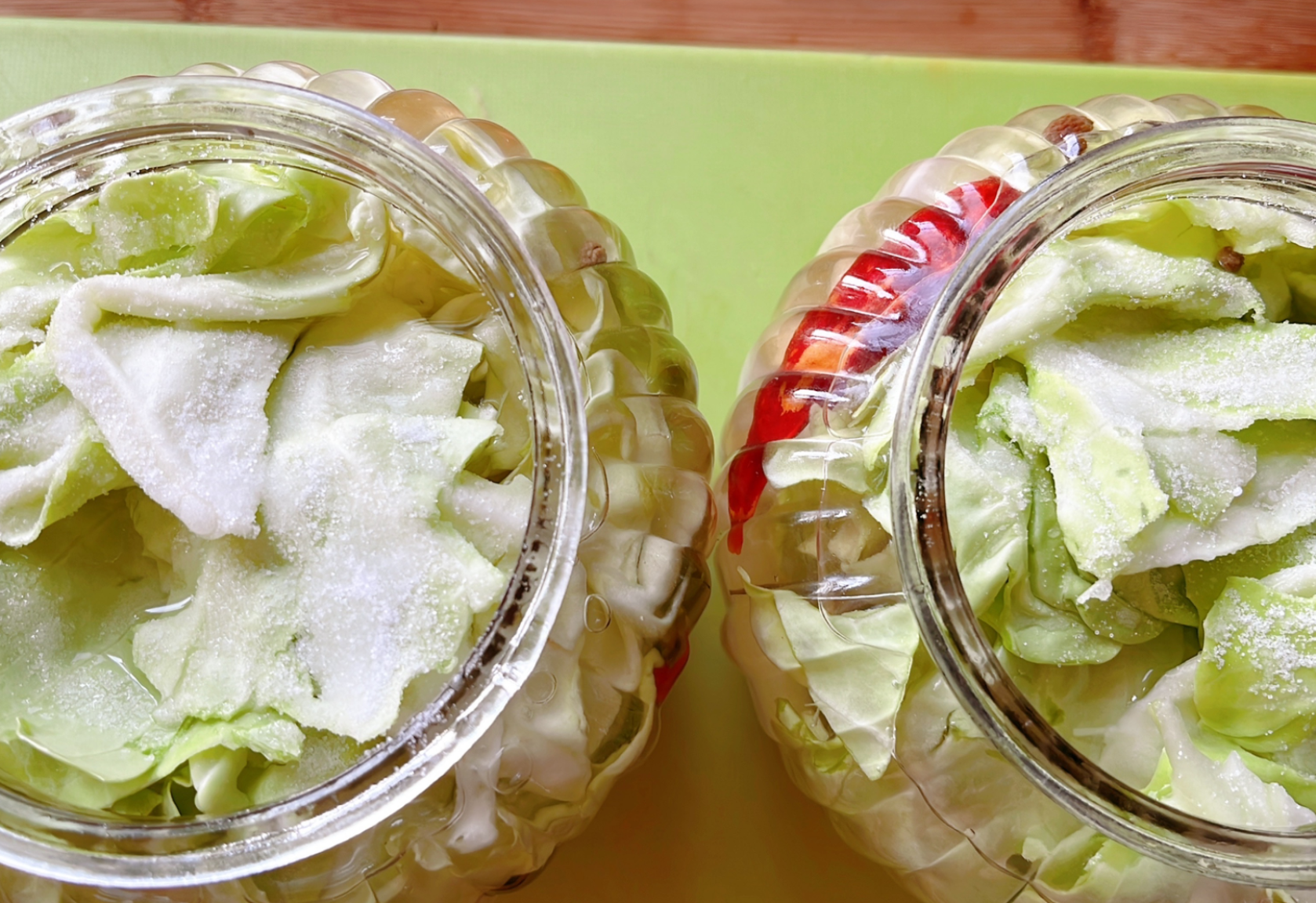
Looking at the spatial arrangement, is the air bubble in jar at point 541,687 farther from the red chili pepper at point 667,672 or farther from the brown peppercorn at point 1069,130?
the brown peppercorn at point 1069,130

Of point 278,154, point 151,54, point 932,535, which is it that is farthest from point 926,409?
point 151,54

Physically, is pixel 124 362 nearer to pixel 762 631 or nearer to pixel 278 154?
pixel 278 154

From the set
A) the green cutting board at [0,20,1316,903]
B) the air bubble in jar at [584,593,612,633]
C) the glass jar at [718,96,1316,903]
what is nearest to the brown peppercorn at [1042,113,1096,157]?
the glass jar at [718,96,1316,903]

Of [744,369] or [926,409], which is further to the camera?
[744,369]

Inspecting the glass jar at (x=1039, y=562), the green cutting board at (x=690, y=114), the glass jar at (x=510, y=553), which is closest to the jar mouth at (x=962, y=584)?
the glass jar at (x=1039, y=562)

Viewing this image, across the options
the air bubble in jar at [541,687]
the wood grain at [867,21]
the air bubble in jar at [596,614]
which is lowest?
the air bubble in jar at [541,687]

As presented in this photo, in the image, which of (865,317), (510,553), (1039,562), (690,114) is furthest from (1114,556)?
(690,114)
